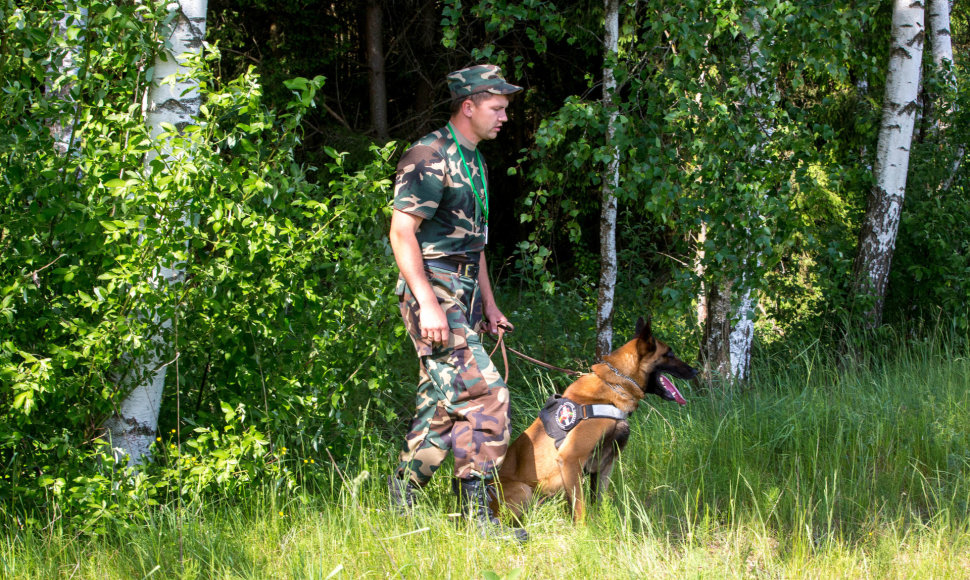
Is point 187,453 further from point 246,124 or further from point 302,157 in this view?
point 302,157

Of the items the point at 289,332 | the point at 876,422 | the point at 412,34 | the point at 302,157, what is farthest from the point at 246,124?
the point at 412,34

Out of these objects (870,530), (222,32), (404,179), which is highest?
(222,32)

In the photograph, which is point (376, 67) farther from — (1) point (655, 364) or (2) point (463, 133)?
(1) point (655, 364)

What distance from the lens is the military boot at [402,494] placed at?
3475mm

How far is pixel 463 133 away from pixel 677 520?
80.3 inches

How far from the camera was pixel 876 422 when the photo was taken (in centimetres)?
464

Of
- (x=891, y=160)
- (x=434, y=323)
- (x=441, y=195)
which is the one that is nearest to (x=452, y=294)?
(x=434, y=323)

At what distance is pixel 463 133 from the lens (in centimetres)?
353

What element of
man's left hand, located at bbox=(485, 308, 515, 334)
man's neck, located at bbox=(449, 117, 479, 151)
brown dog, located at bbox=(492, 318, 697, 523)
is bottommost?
brown dog, located at bbox=(492, 318, 697, 523)

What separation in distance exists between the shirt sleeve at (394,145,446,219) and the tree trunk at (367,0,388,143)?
695cm

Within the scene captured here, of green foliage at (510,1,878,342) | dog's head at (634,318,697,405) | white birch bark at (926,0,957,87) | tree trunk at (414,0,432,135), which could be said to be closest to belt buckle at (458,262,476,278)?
dog's head at (634,318,697,405)

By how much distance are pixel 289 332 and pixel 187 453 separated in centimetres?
70

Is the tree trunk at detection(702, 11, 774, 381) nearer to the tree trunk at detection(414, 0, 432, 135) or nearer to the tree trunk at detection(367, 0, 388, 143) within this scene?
the tree trunk at detection(414, 0, 432, 135)

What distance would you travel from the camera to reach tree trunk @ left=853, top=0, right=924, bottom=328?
702cm
